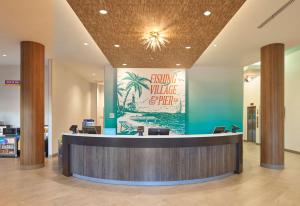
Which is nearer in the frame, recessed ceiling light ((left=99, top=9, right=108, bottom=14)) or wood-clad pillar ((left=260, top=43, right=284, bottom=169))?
recessed ceiling light ((left=99, top=9, right=108, bottom=14))

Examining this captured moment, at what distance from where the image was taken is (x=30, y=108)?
6461mm

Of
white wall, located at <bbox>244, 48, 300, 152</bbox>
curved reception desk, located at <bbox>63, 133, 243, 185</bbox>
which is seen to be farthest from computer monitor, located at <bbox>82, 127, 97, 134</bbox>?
white wall, located at <bbox>244, 48, 300, 152</bbox>

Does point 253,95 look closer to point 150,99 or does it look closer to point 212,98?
point 212,98

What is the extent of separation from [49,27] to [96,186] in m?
3.71

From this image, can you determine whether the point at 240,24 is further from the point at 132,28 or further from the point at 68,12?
the point at 68,12

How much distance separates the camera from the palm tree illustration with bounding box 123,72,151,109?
9.31m

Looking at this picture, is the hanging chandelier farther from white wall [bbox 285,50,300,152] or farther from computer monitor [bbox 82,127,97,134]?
white wall [bbox 285,50,300,152]

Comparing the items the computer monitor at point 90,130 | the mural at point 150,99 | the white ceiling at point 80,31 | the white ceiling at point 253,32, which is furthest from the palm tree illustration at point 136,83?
the computer monitor at point 90,130

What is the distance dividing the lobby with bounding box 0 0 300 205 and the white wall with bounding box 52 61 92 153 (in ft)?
0.31

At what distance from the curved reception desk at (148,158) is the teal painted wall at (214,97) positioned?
171 inches

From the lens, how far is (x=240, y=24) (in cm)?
519

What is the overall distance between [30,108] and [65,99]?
10.7ft

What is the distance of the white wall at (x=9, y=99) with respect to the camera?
955cm

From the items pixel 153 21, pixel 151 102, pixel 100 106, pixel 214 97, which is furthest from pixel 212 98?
A: pixel 100 106
